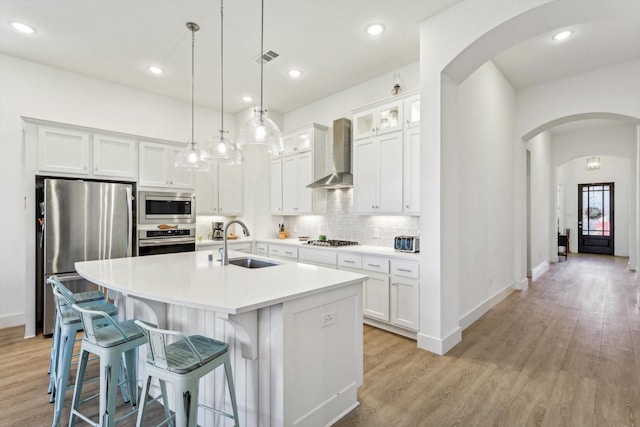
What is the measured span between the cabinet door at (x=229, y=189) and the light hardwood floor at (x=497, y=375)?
9.49ft

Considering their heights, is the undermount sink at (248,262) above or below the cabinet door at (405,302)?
above

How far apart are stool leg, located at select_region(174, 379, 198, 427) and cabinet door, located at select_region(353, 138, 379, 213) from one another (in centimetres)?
300

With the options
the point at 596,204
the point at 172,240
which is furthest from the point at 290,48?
the point at 596,204

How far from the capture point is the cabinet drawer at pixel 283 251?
4676mm

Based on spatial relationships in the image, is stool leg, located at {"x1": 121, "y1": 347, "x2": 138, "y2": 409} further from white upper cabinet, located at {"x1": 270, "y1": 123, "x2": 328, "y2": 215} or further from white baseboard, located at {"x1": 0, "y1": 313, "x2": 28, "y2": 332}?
white upper cabinet, located at {"x1": 270, "y1": 123, "x2": 328, "y2": 215}

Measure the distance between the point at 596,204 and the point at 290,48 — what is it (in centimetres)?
1107

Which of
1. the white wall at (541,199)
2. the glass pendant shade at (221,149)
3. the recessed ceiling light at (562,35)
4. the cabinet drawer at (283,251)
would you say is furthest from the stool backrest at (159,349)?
the white wall at (541,199)

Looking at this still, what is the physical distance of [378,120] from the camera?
3.93 m

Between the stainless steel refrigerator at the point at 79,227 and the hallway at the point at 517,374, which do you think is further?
the stainless steel refrigerator at the point at 79,227

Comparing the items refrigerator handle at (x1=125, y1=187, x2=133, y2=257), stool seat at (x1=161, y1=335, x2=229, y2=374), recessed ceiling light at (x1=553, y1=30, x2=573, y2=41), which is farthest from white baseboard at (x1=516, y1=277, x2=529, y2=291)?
refrigerator handle at (x1=125, y1=187, x2=133, y2=257)

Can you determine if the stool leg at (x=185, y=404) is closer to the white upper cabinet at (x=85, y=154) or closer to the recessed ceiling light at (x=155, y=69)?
the white upper cabinet at (x=85, y=154)

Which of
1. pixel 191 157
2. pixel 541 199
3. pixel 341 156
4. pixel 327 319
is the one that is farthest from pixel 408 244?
pixel 541 199

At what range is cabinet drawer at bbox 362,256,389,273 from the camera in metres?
3.54

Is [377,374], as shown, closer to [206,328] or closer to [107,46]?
[206,328]
